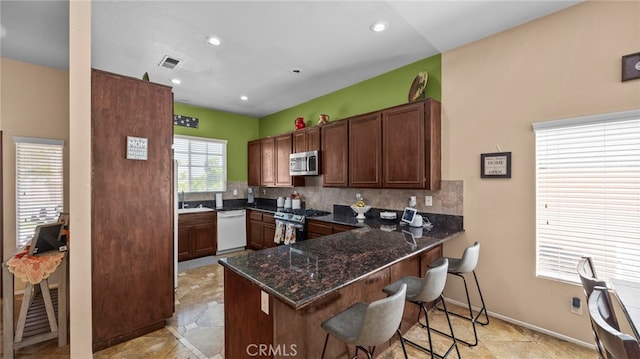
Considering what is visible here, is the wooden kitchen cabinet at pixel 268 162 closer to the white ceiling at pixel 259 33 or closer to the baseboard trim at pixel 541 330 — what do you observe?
the white ceiling at pixel 259 33

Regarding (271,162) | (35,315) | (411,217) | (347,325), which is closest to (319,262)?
(347,325)

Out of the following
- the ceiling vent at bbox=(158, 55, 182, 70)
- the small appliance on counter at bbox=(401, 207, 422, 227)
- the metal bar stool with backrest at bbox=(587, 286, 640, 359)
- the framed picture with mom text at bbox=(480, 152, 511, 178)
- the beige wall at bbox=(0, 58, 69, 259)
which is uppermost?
the ceiling vent at bbox=(158, 55, 182, 70)

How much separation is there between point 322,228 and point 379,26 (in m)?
2.59

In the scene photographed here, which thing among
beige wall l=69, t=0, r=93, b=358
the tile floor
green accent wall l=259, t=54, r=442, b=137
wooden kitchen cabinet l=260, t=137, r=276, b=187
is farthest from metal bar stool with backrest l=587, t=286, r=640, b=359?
wooden kitchen cabinet l=260, t=137, r=276, b=187

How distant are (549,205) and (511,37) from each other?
1.73m

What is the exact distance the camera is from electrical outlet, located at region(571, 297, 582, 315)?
2.23 m

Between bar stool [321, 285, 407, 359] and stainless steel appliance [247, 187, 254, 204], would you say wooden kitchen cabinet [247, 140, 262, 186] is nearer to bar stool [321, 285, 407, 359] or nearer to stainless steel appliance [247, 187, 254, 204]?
stainless steel appliance [247, 187, 254, 204]

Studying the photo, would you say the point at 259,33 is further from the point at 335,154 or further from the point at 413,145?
the point at 413,145

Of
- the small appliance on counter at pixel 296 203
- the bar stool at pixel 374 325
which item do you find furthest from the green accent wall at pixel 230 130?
the bar stool at pixel 374 325

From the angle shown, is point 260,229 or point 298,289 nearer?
point 298,289

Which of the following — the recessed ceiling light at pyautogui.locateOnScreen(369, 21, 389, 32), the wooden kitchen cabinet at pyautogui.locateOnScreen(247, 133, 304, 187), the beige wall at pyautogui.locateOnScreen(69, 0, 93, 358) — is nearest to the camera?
the beige wall at pyautogui.locateOnScreen(69, 0, 93, 358)

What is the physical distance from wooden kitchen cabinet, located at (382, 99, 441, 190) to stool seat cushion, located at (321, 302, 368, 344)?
1870mm

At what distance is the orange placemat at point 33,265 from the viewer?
1.96m

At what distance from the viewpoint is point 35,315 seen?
2.32m
